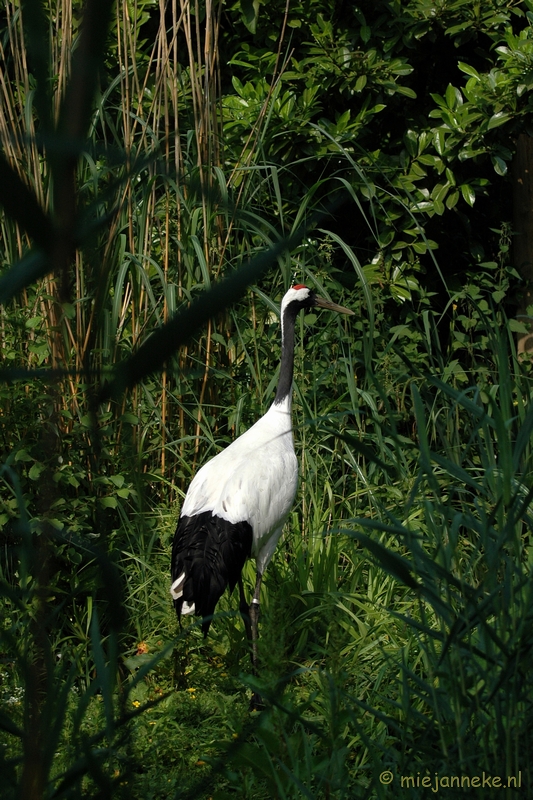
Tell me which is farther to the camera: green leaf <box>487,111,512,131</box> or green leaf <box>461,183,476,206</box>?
green leaf <box>461,183,476,206</box>

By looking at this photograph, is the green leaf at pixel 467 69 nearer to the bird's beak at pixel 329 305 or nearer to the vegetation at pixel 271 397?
the vegetation at pixel 271 397

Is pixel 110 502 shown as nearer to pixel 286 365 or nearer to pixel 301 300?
pixel 286 365

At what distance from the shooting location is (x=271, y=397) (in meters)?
3.67

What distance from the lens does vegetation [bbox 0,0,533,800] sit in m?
0.96

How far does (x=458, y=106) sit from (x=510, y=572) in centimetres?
309

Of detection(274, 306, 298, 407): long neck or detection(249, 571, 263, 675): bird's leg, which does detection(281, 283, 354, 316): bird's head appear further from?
detection(249, 571, 263, 675): bird's leg

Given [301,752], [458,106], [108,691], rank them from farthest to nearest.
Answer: [458,106]
[301,752]
[108,691]

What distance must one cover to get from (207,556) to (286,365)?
806 millimetres

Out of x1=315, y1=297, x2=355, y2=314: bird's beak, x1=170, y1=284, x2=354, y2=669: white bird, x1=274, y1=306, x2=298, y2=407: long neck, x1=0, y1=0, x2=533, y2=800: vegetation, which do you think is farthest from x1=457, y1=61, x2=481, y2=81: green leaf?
x1=170, y1=284, x2=354, y2=669: white bird

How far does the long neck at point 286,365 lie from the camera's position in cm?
337

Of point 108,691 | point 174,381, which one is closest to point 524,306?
point 174,381

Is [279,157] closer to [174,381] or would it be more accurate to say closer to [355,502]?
[174,381]

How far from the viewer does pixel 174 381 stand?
11.0ft

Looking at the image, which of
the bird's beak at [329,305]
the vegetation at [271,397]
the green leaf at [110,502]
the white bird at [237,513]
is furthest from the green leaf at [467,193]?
the green leaf at [110,502]
